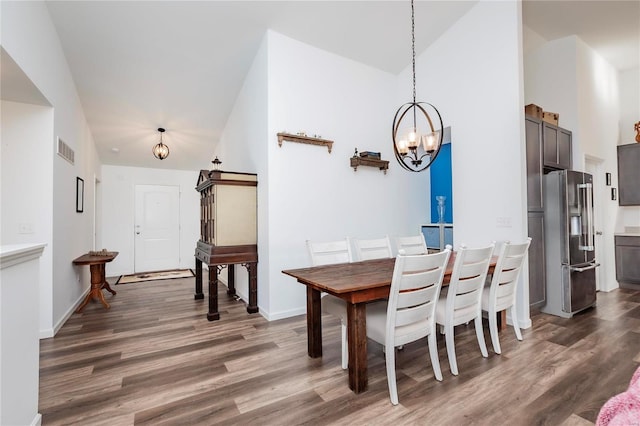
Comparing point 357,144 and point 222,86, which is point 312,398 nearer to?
point 357,144

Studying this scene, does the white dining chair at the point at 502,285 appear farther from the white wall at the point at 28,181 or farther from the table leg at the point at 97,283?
the table leg at the point at 97,283

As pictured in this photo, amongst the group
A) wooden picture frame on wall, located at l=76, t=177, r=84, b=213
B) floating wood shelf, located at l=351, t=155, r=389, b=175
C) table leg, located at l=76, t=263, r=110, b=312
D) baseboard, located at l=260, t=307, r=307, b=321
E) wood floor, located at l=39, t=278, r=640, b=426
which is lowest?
wood floor, located at l=39, t=278, r=640, b=426

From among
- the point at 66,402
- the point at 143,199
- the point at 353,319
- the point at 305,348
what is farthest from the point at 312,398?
the point at 143,199

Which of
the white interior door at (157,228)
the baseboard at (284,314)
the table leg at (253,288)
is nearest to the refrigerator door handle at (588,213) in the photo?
the baseboard at (284,314)

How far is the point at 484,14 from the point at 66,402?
5.25 metres

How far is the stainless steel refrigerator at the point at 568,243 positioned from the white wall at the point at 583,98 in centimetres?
86

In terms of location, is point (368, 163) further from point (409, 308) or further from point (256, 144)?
point (409, 308)

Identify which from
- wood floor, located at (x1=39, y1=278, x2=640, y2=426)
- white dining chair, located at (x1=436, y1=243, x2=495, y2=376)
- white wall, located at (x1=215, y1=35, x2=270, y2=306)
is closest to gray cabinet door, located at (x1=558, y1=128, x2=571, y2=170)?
wood floor, located at (x1=39, y1=278, x2=640, y2=426)

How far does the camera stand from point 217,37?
3.62m

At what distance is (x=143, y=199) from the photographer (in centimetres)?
670

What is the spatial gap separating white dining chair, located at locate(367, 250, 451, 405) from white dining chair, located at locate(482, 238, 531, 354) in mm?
780

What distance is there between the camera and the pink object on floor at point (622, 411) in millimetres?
768

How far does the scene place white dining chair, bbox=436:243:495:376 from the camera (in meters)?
2.18

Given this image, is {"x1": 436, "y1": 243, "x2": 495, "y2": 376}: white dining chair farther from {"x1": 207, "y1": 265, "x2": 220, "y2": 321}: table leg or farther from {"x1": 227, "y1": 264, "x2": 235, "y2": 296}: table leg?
{"x1": 227, "y1": 264, "x2": 235, "y2": 296}: table leg
